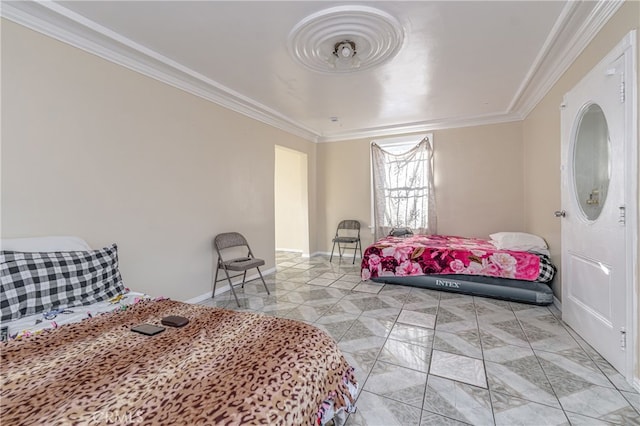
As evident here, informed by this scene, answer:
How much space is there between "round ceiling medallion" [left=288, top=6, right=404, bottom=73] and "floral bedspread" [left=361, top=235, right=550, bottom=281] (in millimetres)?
2368

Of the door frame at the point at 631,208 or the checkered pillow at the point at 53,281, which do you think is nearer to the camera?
the checkered pillow at the point at 53,281

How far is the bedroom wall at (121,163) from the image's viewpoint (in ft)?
6.52

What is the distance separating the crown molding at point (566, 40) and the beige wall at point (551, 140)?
0.18 feet

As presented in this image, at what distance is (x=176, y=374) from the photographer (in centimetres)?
101

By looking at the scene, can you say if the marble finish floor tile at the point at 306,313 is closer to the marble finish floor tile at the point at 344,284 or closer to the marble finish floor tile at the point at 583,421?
the marble finish floor tile at the point at 344,284

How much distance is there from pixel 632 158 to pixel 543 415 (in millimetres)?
1612

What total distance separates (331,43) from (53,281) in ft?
8.97

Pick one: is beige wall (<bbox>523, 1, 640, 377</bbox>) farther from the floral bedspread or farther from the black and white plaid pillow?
the floral bedspread

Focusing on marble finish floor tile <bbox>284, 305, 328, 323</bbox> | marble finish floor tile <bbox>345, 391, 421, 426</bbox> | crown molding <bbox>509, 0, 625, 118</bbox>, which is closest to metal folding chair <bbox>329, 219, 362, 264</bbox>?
marble finish floor tile <bbox>284, 305, 328, 323</bbox>

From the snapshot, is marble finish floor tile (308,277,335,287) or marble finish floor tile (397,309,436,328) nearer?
marble finish floor tile (397,309,436,328)

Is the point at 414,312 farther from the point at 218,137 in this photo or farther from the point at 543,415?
the point at 218,137

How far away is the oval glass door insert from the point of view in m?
2.12

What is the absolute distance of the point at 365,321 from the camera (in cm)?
275

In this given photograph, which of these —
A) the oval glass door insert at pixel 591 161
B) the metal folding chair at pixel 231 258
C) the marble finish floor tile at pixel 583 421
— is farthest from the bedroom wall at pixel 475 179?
the marble finish floor tile at pixel 583 421
